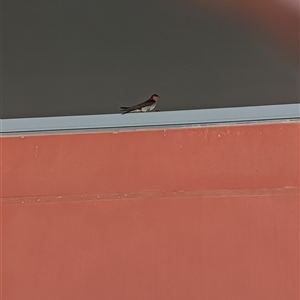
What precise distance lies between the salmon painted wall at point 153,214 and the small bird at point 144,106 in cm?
17

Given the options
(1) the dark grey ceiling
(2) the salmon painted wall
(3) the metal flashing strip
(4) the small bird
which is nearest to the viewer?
(2) the salmon painted wall

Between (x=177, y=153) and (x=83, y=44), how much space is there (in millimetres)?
826

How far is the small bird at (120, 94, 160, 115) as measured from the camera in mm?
2068

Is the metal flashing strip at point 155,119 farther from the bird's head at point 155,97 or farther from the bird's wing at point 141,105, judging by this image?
the bird's head at point 155,97

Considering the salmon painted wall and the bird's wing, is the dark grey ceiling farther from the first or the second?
the salmon painted wall

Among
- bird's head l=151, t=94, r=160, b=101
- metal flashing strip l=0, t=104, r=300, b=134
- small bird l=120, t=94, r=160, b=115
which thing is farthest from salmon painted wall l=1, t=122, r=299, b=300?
bird's head l=151, t=94, r=160, b=101

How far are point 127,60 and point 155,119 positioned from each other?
0.46 m

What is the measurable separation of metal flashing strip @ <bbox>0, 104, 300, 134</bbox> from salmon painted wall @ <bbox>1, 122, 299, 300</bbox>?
4 centimetres

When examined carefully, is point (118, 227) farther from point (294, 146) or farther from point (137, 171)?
point (294, 146)

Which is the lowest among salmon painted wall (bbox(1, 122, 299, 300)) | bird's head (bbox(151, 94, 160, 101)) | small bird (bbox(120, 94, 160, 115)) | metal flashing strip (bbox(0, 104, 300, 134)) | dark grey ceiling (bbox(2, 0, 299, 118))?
salmon painted wall (bbox(1, 122, 299, 300))

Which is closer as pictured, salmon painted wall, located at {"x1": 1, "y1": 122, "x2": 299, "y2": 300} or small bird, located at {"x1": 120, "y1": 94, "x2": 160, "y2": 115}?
salmon painted wall, located at {"x1": 1, "y1": 122, "x2": 299, "y2": 300}

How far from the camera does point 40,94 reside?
228 centimetres

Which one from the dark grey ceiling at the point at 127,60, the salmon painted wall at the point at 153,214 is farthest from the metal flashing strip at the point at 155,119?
the dark grey ceiling at the point at 127,60

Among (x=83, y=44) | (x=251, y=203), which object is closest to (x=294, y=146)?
(x=251, y=203)
